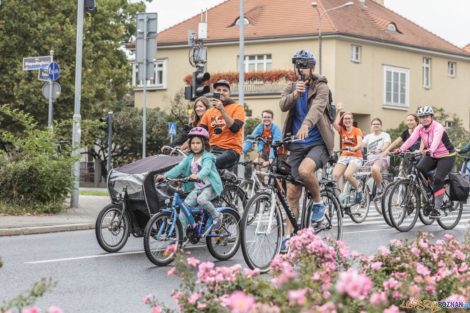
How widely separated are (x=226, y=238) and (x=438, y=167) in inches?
176

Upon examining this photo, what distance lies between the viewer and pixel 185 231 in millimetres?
7660

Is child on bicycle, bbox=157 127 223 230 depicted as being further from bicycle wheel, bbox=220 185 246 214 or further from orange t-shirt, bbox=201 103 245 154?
bicycle wheel, bbox=220 185 246 214

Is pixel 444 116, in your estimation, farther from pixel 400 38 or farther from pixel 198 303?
pixel 198 303

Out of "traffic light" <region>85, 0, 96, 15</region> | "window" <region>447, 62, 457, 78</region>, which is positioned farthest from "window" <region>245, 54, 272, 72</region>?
"traffic light" <region>85, 0, 96, 15</region>

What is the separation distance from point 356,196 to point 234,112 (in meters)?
4.22

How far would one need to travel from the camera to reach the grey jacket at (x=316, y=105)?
716 centimetres

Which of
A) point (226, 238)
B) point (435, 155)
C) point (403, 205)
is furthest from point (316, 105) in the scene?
point (435, 155)

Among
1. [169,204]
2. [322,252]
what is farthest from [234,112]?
[322,252]

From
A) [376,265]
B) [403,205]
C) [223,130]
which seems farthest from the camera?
[403,205]

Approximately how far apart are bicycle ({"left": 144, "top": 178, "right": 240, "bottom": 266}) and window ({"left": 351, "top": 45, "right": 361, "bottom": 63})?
1357 inches

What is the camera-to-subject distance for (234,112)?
9188mm

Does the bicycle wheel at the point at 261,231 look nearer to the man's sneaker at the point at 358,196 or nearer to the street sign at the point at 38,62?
the man's sneaker at the point at 358,196

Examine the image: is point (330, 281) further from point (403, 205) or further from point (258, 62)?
point (258, 62)

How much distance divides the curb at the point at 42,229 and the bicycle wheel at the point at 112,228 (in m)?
2.87
